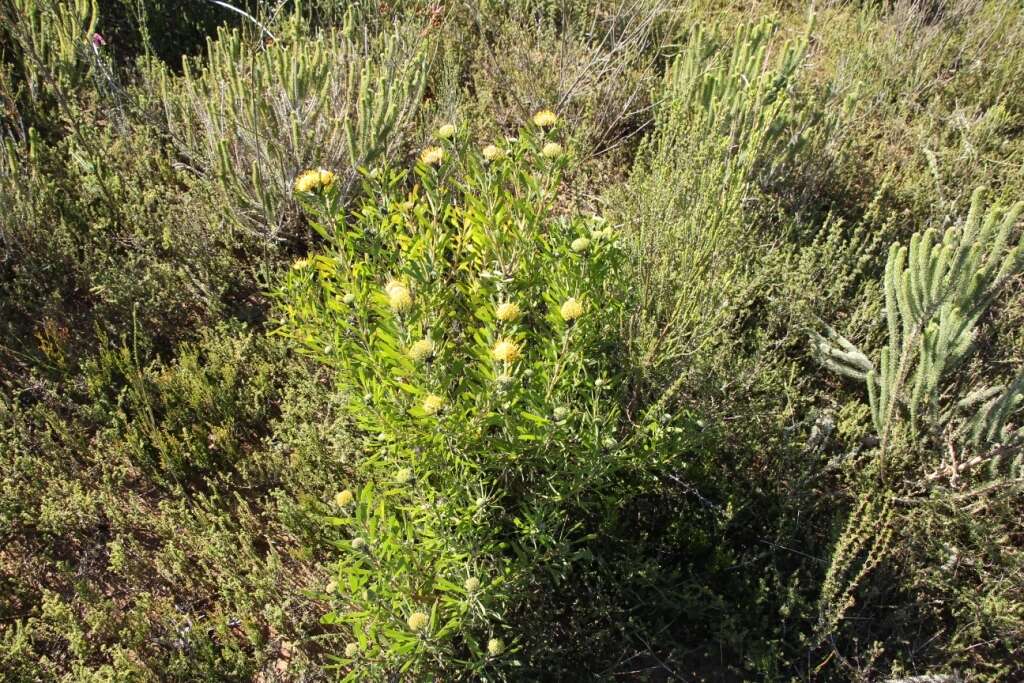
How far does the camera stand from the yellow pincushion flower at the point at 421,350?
5.21 ft

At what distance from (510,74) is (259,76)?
4.79 ft

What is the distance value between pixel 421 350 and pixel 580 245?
477mm

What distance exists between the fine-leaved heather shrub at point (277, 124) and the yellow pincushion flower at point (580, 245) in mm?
1676

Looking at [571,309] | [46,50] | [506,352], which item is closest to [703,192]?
[571,309]

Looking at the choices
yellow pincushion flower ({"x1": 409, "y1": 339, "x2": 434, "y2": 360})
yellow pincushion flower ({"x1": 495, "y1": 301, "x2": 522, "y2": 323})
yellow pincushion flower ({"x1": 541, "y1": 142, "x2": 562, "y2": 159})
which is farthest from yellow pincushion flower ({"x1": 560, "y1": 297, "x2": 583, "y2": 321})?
yellow pincushion flower ({"x1": 541, "y1": 142, "x2": 562, "y2": 159})

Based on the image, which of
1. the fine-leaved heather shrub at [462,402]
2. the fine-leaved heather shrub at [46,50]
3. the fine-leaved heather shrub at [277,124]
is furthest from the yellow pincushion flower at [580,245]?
the fine-leaved heather shrub at [46,50]

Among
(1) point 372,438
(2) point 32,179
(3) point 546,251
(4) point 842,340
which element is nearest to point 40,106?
(2) point 32,179

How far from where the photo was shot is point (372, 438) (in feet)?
6.79

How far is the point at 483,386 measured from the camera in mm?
1865

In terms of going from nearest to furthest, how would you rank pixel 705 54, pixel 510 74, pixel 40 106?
pixel 40 106
pixel 705 54
pixel 510 74

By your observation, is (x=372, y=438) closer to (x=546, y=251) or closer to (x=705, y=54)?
(x=546, y=251)

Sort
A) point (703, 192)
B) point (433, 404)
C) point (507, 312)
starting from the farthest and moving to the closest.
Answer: point (703, 192)
point (507, 312)
point (433, 404)

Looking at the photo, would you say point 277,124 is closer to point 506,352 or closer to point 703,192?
point 703,192

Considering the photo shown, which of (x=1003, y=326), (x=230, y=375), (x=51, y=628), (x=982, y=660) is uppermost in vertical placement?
(x=1003, y=326)
